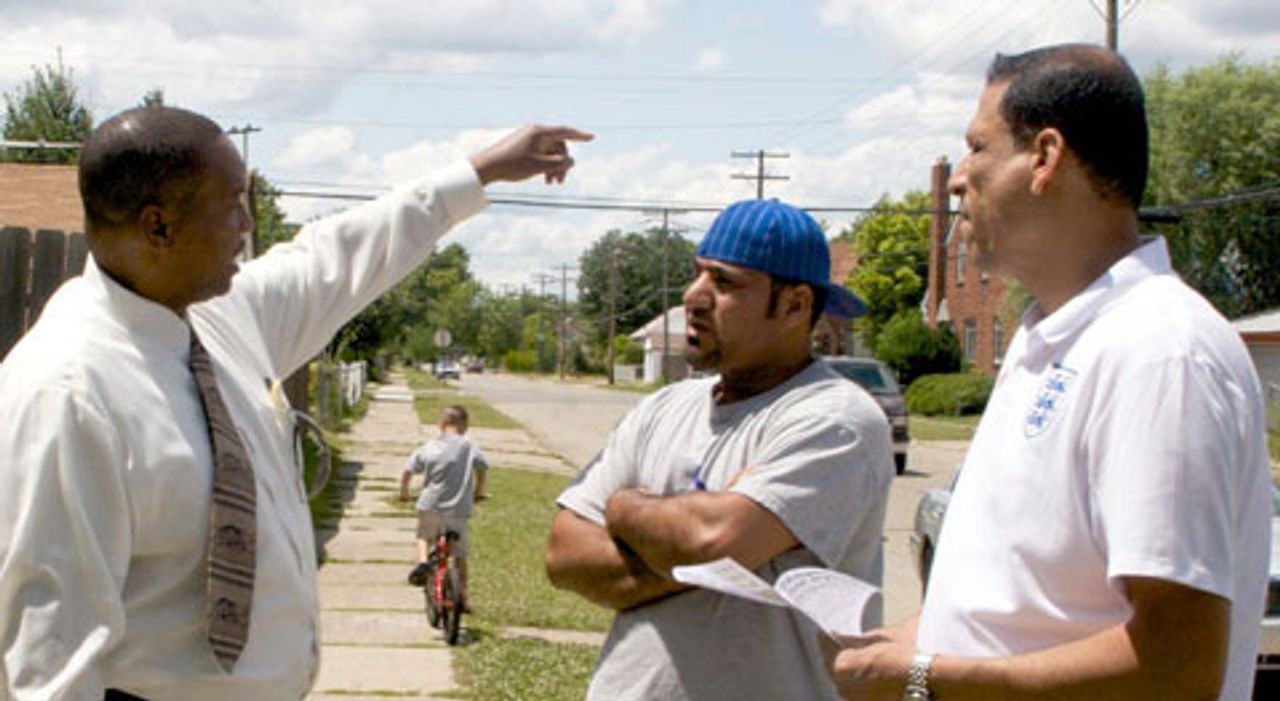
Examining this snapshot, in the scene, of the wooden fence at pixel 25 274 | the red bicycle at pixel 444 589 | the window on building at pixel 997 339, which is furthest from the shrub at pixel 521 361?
the wooden fence at pixel 25 274

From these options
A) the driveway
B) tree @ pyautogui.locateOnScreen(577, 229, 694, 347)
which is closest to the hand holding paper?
the driveway

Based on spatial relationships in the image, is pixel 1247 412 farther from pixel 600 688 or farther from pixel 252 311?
pixel 252 311

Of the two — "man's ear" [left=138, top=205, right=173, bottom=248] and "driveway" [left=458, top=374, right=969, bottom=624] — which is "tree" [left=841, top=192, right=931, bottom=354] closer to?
"driveway" [left=458, top=374, right=969, bottom=624]

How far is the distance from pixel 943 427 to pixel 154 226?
4011 cm

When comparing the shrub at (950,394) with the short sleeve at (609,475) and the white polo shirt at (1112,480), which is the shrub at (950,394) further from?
the white polo shirt at (1112,480)

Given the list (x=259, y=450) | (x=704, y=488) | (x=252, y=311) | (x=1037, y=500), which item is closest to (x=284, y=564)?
(x=259, y=450)

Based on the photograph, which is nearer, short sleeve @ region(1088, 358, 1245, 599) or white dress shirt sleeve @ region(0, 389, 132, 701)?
short sleeve @ region(1088, 358, 1245, 599)

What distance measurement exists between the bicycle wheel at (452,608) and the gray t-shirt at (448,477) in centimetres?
73

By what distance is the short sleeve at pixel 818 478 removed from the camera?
3.13 meters

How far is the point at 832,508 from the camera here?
10.4ft

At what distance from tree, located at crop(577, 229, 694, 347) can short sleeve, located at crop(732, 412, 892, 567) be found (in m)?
122

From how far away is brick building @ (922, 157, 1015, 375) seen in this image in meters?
57.5

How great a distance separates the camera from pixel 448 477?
423 inches

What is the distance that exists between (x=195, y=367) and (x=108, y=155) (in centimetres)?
41
